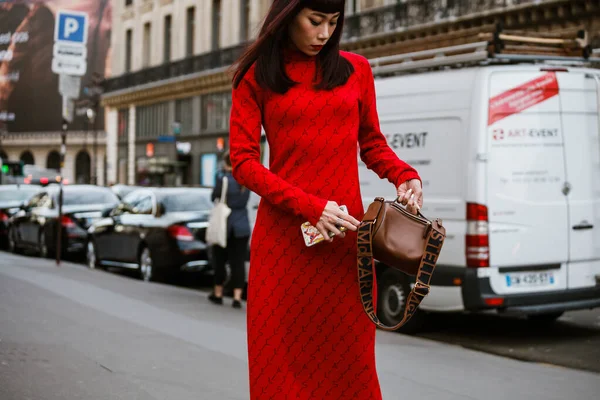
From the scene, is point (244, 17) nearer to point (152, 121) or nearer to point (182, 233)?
point (152, 121)

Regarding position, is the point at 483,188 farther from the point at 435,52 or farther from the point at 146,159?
the point at 146,159

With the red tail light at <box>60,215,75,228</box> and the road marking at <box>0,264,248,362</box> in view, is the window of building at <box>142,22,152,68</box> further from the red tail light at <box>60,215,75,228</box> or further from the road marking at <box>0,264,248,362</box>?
the road marking at <box>0,264,248,362</box>

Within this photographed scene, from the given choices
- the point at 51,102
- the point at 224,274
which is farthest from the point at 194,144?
the point at 51,102

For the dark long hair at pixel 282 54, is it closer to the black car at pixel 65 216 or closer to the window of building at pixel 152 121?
the black car at pixel 65 216

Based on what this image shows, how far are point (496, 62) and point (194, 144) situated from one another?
37.0 meters

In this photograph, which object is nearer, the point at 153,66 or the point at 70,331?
the point at 70,331

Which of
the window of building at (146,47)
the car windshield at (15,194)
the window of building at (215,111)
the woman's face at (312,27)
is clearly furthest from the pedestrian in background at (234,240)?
the window of building at (146,47)

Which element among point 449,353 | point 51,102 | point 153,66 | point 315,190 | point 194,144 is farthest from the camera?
point 51,102

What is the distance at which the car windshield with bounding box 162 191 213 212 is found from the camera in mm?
14430

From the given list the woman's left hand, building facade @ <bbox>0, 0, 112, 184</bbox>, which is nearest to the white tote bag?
the woman's left hand

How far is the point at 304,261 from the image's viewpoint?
3.34 m

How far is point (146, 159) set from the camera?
51.1 m

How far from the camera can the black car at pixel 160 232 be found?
45.9 feet

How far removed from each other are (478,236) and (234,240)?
387 cm
